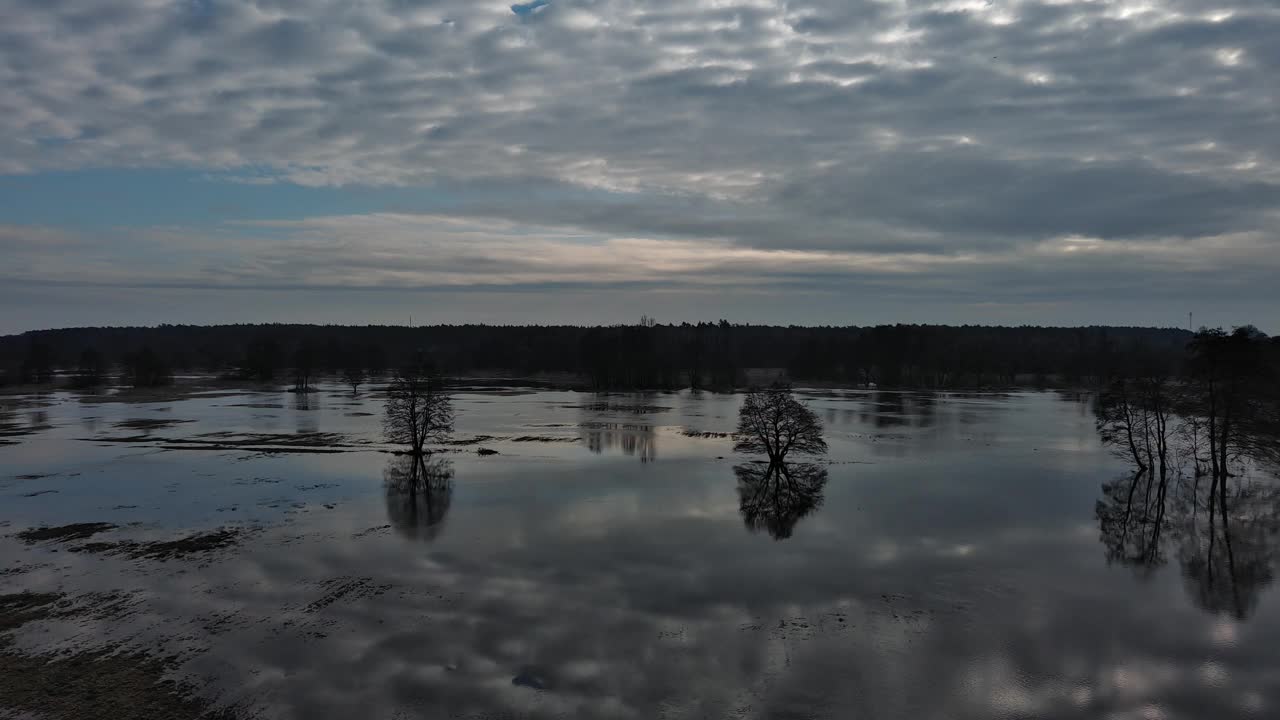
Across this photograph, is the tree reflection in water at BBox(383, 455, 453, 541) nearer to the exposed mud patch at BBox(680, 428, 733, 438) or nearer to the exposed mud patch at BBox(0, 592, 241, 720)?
the exposed mud patch at BBox(0, 592, 241, 720)

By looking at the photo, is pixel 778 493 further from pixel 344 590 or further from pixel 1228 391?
pixel 1228 391

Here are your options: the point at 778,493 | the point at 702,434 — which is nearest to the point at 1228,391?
the point at 778,493

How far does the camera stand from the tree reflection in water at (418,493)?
1495 inches

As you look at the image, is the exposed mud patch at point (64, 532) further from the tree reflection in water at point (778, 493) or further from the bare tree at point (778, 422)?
the bare tree at point (778, 422)

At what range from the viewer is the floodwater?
20.4 m

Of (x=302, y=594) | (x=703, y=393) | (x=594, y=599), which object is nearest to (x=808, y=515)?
(x=594, y=599)

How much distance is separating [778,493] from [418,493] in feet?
73.7

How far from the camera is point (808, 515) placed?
41156 mm

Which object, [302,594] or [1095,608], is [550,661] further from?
[1095,608]

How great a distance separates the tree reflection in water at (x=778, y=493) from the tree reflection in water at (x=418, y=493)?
16501mm

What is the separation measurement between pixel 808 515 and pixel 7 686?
33.7 m

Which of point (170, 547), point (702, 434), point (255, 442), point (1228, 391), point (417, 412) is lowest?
point (170, 547)

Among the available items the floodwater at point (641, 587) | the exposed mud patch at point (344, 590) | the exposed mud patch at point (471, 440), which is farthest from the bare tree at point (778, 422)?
the exposed mud patch at point (344, 590)

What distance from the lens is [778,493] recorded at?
47.1 meters
